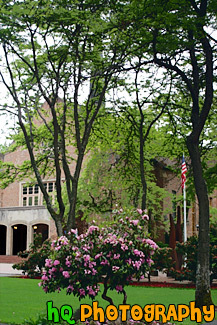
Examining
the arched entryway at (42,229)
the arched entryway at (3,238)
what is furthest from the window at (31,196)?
the arched entryway at (3,238)

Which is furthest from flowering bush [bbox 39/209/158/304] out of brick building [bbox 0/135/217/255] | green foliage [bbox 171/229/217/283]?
brick building [bbox 0/135/217/255]

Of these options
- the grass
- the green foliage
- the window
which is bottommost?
the grass

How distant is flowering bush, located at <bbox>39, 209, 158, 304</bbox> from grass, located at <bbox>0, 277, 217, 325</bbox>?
142cm

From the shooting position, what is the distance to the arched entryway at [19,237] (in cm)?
4959

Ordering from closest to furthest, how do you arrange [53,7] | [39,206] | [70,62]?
[53,7] < [70,62] < [39,206]

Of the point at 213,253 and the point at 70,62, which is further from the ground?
the point at 70,62

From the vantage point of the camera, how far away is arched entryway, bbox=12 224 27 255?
4959 cm

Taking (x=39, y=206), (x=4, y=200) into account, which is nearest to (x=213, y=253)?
(x=39, y=206)

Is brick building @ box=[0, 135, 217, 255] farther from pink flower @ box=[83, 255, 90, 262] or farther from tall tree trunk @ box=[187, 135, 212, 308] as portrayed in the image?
pink flower @ box=[83, 255, 90, 262]

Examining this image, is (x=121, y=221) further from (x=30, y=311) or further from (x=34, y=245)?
(x=34, y=245)

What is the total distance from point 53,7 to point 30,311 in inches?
349

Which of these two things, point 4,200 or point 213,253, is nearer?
point 213,253

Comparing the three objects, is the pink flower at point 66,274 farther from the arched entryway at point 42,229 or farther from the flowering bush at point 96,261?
the arched entryway at point 42,229

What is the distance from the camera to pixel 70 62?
18.5 meters
